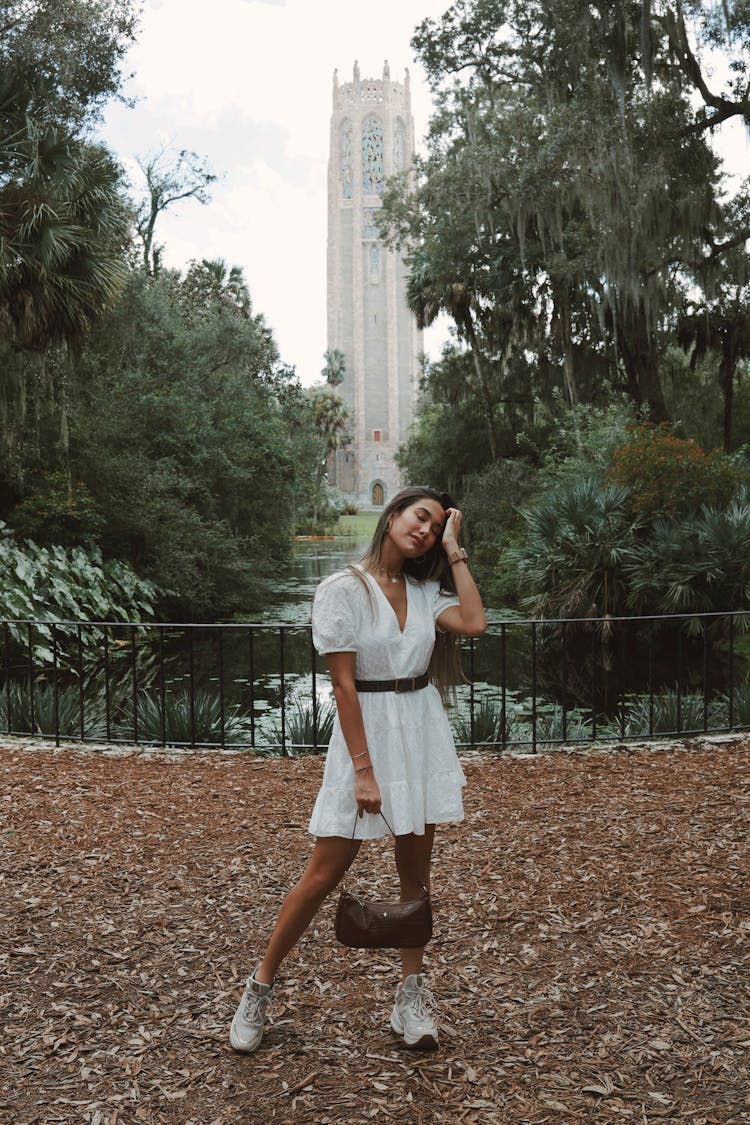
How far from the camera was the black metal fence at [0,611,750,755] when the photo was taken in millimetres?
6703

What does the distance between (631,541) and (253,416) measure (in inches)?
375

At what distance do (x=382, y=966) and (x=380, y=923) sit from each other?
3.09 feet

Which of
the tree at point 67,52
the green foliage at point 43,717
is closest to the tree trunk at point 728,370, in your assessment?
the tree at point 67,52

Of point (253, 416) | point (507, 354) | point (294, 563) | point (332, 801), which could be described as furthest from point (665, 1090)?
point (294, 563)

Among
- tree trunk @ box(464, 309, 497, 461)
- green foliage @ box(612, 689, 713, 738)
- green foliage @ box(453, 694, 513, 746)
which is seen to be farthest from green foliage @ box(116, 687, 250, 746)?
tree trunk @ box(464, 309, 497, 461)

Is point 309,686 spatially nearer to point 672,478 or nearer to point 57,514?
point 57,514

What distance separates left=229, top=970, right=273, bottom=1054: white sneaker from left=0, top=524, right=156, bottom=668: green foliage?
32.6 feet

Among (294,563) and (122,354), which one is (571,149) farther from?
(294,563)

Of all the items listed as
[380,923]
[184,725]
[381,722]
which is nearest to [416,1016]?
[380,923]

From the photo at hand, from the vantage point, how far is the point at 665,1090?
97.0 inches

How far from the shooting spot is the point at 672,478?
46.8ft

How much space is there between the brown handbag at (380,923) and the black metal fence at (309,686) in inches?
130

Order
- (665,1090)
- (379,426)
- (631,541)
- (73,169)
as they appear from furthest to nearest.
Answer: (379,426), (631,541), (73,169), (665,1090)

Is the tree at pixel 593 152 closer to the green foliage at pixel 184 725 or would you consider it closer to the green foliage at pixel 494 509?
the green foliage at pixel 494 509
